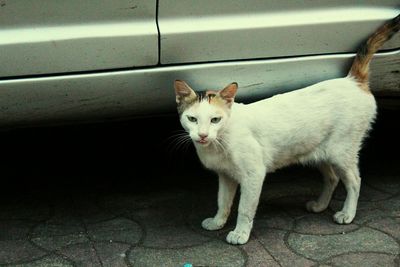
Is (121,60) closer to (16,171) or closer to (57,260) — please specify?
(57,260)

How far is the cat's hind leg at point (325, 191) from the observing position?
2990 millimetres

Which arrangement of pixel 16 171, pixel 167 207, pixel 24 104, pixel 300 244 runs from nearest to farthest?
1. pixel 24 104
2. pixel 300 244
3. pixel 167 207
4. pixel 16 171

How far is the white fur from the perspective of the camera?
2.63m

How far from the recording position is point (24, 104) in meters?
2.45

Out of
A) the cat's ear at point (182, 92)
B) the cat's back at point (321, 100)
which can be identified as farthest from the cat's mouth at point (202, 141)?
the cat's back at point (321, 100)

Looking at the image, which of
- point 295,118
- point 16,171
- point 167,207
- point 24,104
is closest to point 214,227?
point 167,207

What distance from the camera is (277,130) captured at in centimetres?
272

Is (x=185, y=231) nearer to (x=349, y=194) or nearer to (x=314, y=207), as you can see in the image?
(x=314, y=207)

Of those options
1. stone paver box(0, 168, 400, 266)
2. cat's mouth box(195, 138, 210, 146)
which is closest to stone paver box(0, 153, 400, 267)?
stone paver box(0, 168, 400, 266)

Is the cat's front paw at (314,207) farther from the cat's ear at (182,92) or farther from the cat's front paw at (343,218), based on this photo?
the cat's ear at (182,92)

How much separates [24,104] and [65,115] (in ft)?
0.64

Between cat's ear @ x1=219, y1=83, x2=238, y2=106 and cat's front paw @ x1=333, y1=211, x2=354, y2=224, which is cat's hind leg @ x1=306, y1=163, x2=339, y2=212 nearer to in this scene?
cat's front paw @ x1=333, y1=211, x2=354, y2=224

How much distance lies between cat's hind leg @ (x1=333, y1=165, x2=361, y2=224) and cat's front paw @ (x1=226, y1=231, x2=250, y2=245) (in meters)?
0.50

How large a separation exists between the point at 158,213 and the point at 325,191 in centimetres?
85
